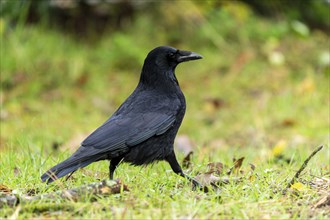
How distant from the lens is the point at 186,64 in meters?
10.0

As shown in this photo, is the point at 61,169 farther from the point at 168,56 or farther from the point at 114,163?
the point at 168,56

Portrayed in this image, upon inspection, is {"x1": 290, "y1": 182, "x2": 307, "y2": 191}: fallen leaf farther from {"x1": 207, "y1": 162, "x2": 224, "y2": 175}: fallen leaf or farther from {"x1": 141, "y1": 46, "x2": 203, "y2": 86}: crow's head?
{"x1": 141, "y1": 46, "x2": 203, "y2": 86}: crow's head

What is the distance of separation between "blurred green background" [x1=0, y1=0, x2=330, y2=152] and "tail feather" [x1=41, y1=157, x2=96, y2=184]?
11.6 ft

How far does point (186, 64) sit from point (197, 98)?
100 cm

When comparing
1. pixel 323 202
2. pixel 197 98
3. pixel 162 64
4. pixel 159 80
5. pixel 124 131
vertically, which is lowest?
pixel 197 98

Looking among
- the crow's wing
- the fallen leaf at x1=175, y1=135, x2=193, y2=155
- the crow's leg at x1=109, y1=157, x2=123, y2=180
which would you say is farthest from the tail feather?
the fallen leaf at x1=175, y1=135, x2=193, y2=155

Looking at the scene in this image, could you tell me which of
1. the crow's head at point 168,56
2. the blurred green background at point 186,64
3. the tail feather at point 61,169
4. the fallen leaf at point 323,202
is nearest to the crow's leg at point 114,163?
the tail feather at point 61,169

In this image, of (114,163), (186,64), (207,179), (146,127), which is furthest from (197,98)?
(207,179)

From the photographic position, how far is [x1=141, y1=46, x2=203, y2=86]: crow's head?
17.1 ft

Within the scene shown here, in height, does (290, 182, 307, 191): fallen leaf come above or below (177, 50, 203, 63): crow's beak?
below

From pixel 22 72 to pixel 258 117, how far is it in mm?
3489

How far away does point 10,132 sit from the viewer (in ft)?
26.3

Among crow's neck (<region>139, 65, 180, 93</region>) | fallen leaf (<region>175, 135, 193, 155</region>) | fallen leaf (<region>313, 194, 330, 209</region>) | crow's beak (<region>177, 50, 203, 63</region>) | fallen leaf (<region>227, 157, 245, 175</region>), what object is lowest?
fallen leaf (<region>175, 135, 193, 155</region>)

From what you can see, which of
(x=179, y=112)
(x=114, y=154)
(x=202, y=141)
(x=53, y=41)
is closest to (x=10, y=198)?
(x=114, y=154)
